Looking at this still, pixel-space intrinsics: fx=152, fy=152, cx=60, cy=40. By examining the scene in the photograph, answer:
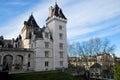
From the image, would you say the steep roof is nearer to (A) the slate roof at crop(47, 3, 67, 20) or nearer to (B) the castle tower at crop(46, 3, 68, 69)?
(B) the castle tower at crop(46, 3, 68, 69)

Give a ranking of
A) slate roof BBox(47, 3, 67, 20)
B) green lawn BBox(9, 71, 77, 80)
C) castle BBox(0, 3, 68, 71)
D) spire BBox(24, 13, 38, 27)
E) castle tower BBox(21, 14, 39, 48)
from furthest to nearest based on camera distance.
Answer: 1. spire BBox(24, 13, 38, 27)
2. castle tower BBox(21, 14, 39, 48)
3. slate roof BBox(47, 3, 67, 20)
4. castle BBox(0, 3, 68, 71)
5. green lawn BBox(9, 71, 77, 80)

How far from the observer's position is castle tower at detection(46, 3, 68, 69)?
162 ft

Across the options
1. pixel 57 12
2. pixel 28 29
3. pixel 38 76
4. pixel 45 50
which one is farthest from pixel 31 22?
pixel 38 76

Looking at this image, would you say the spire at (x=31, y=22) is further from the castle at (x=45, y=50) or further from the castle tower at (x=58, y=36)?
the castle tower at (x=58, y=36)

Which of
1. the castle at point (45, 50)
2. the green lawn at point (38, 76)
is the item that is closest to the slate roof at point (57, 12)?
the castle at point (45, 50)

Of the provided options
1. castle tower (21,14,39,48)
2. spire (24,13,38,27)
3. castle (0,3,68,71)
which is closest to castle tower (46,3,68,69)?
castle (0,3,68,71)

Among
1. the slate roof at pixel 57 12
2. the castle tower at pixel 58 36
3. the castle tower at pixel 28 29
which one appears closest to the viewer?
the castle tower at pixel 58 36

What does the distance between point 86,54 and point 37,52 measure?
71.1 ft

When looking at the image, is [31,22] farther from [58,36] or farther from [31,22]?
[58,36]

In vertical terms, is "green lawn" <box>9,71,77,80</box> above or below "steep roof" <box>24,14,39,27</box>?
below

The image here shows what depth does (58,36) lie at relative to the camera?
50719 millimetres

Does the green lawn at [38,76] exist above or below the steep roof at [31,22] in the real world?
below

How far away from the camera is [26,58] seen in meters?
47.8

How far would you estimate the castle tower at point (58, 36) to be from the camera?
1946 inches
